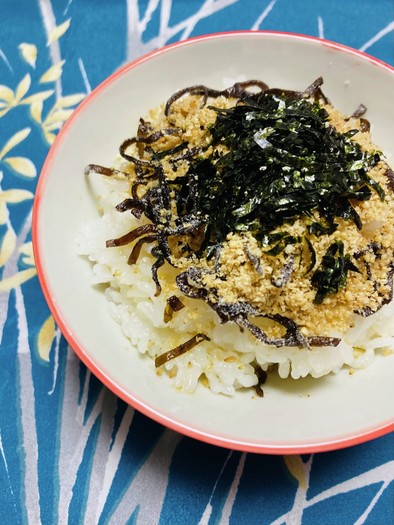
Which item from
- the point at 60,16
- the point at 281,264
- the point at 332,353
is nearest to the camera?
the point at 281,264

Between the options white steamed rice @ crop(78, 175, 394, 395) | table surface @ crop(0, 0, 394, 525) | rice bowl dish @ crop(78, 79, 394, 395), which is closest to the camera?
rice bowl dish @ crop(78, 79, 394, 395)

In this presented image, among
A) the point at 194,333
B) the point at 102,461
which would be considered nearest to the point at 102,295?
the point at 194,333

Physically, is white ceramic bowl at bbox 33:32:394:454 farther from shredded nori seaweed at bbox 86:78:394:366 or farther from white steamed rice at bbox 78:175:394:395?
shredded nori seaweed at bbox 86:78:394:366

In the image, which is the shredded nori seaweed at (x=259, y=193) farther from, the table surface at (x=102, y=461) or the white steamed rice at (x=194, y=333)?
the table surface at (x=102, y=461)

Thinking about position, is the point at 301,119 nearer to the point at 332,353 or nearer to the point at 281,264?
the point at 281,264

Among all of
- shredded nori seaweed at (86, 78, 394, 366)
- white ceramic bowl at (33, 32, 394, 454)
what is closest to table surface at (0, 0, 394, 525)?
white ceramic bowl at (33, 32, 394, 454)

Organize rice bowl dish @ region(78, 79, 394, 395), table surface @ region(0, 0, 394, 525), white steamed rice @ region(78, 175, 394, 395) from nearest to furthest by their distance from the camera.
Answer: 1. rice bowl dish @ region(78, 79, 394, 395)
2. white steamed rice @ region(78, 175, 394, 395)
3. table surface @ region(0, 0, 394, 525)

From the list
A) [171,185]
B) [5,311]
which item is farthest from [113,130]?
[5,311]

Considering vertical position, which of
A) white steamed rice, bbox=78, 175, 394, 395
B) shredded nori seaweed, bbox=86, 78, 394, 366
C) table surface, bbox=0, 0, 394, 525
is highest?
shredded nori seaweed, bbox=86, 78, 394, 366

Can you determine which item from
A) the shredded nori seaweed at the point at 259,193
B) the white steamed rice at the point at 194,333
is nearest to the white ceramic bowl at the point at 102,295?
the white steamed rice at the point at 194,333
